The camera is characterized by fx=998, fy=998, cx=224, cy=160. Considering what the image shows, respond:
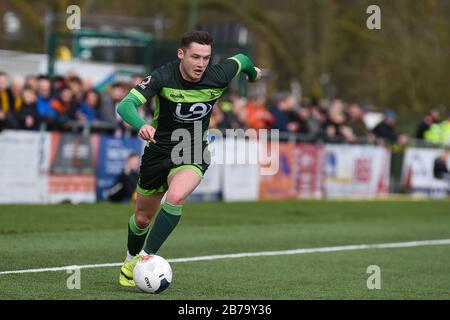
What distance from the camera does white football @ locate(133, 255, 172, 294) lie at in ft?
26.9

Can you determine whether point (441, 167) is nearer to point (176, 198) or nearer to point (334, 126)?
point (334, 126)

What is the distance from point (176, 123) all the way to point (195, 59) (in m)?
0.61

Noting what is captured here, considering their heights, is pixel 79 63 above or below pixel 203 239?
above

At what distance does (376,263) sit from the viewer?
37.0 feet

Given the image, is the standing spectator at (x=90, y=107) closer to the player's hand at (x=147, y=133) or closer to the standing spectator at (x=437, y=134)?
the player's hand at (x=147, y=133)

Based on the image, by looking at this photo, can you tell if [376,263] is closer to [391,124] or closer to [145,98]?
[145,98]

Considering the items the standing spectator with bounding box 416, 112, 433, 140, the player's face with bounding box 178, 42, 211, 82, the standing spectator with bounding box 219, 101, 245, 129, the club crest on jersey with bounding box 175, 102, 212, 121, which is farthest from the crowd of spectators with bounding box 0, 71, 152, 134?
the standing spectator with bounding box 416, 112, 433, 140

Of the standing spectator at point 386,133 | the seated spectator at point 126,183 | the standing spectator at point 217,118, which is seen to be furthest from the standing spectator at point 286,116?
the seated spectator at point 126,183

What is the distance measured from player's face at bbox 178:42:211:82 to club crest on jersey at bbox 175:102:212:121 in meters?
0.26

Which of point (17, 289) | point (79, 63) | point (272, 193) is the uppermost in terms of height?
point (79, 63)

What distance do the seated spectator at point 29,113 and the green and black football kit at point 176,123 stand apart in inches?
349

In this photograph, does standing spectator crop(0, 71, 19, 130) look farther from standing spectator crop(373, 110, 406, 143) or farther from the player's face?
standing spectator crop(373, 110, 406, 143)

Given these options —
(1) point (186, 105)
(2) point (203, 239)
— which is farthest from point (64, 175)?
(1) point (186, 105)
